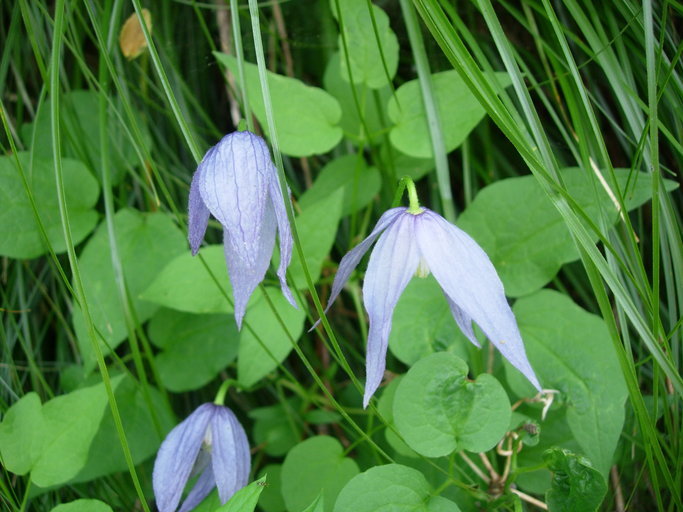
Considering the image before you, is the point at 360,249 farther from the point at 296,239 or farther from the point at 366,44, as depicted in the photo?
the point at 366,44

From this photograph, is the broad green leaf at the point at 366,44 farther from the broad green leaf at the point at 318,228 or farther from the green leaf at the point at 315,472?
the green leaf at the point at 315,472

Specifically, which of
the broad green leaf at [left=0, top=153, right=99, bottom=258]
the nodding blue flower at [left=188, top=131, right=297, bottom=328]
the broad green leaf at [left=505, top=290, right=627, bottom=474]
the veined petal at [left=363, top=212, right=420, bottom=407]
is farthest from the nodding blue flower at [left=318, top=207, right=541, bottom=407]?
the broad green leaf at [left=0, top=153, right=99, bottom=258]

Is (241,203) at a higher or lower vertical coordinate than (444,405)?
higher

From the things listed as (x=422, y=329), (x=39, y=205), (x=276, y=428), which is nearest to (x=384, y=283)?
(x=422, y=329)

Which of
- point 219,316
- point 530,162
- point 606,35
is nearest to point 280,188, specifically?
point 530,162

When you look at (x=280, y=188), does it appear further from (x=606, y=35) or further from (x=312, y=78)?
(x=312, y=78)

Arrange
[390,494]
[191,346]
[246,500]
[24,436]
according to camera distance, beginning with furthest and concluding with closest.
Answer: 1. [191,346]
2. [24,436]
3. [390,494]
4. [246,500]
